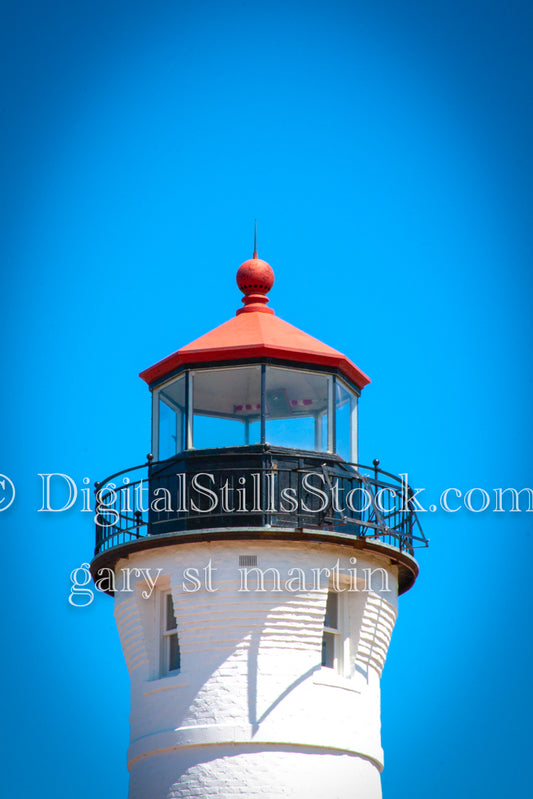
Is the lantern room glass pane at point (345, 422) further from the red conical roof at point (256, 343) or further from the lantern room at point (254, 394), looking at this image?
the red conical roof at point (256, 343)

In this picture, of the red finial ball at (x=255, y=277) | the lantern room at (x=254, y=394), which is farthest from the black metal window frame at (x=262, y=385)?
the red finial ball at (x=255, y=277)

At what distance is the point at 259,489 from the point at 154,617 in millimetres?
3044

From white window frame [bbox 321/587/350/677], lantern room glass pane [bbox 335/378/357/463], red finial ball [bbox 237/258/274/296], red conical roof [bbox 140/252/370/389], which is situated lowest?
white window frame [bbox 321/587/350/677]

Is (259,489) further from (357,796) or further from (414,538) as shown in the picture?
(357,796)

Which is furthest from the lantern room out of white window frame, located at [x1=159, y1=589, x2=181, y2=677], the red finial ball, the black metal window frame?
white window frame, located at [x1=159, y1=589, x2=181, y2=677]

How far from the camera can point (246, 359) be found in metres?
30.1

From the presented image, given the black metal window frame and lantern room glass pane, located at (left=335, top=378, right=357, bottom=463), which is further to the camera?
lantern room glass pane, located at (left=335, top=378, right=357, bottom=463)

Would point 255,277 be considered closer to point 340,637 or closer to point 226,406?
point 226,406

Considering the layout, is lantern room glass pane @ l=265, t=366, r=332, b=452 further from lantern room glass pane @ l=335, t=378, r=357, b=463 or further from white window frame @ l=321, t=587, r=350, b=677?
white window frame @ l=321, t=587, r=350, b=677

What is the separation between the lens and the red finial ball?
32062 mm

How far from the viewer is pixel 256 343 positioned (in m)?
30.1

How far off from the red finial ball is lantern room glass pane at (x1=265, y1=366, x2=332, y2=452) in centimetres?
242

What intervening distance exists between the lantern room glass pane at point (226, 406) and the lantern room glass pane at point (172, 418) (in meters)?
0.33

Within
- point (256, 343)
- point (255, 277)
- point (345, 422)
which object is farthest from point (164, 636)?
point (255, 277)
